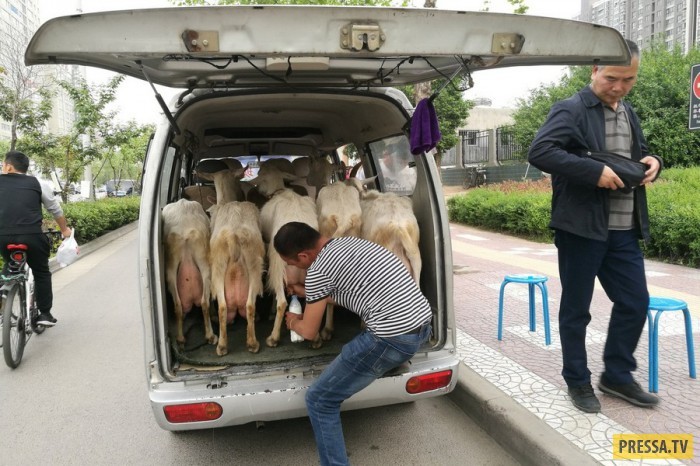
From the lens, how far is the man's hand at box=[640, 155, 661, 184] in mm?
3248

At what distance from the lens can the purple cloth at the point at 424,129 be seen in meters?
3.49

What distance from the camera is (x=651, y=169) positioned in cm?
327

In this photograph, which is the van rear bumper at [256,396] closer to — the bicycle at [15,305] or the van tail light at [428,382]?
the van tail light at [428,382]

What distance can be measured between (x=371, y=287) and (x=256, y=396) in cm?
92

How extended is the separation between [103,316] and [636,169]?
659cm

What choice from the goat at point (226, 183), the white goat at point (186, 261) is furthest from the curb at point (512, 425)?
the goat at point (226, 183)

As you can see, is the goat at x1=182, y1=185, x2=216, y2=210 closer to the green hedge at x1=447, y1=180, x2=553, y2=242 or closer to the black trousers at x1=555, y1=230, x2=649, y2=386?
the black trousers at x1=555, y1=230, x2=649, y2=386

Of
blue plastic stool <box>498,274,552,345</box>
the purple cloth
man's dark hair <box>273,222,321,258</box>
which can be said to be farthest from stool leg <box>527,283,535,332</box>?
man's dark hair <box>273,222,321,258</box>

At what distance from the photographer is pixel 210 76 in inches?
147

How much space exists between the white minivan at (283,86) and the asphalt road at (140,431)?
54 centimetres

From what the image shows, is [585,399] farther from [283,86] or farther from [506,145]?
[506,145]

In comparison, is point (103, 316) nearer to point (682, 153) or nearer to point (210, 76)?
point (210, 76)

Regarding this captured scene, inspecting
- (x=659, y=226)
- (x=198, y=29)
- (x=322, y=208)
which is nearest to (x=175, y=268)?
(x=322, y=208)
